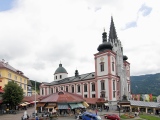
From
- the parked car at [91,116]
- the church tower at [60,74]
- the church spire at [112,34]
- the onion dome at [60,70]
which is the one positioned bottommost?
the parked car at [91,116]

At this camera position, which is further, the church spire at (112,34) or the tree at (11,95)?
the church spire at (112,34)

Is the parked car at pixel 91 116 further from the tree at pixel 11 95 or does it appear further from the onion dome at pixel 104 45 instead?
the onion dome at pixel 104 45

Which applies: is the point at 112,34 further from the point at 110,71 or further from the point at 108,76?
the point at 108,76

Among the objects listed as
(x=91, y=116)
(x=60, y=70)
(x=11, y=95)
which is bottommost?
(x=91, y=116)

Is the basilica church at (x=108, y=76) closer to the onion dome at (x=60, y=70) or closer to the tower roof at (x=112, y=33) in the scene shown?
the tower roof at (x=112, y=33)

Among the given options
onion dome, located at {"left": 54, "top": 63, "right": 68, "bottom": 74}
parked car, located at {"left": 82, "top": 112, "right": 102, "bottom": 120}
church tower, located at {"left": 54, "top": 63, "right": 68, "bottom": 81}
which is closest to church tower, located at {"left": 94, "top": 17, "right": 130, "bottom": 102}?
parked car, located at {"left": 82, "top": 112, "right": 102, "bottom": 120}

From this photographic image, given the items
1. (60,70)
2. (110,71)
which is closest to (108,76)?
(110,71)

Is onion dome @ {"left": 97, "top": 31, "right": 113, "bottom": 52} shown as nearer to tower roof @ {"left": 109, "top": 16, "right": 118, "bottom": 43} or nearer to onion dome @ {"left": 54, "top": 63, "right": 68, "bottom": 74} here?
tower roof @ {"left": 109, "top": 16, "right": 118, "bottom": 43}

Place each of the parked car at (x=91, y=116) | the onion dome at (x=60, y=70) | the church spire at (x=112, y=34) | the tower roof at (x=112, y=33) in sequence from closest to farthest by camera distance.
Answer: the parked car at (x=91, y=116)
the church spire at (x=112, y=34)
the tower roof at (x=112, y=33)
the onion dome at (x=60, y=70)

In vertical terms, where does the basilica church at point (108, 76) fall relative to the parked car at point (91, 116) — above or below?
above

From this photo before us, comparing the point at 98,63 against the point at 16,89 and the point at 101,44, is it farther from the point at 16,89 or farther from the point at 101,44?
the point at 16,89

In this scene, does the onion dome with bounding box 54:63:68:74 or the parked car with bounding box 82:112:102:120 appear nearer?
the parked car with bounding box 82:112:102:120

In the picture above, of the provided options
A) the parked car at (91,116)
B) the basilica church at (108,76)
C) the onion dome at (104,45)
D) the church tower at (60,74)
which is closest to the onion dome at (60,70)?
the church tower at (60,74)

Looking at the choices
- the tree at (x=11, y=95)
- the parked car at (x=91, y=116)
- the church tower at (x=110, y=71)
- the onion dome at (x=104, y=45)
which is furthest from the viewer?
the onion dome at (x=104, y=45)
